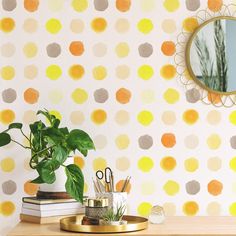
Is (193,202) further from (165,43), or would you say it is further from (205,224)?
(165,43)

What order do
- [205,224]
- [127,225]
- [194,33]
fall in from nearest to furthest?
[127,225] < [205,224] < [194,33]

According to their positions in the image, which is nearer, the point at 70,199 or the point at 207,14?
the point at 70,199

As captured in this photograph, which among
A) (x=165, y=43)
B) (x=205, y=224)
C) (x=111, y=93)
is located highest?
(x=165, y=43)

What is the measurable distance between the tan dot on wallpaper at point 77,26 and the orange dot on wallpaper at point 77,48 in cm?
5

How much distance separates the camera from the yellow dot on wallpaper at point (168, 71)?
276cm

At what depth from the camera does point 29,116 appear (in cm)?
274

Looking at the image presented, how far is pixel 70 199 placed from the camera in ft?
8.14

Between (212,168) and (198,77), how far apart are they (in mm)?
429

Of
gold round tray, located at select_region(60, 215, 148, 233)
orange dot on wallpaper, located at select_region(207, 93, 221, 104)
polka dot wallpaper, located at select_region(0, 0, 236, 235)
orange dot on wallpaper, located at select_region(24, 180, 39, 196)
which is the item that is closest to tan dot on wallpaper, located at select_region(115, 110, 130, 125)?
polka dot wallpaper, located at select_region(0, 0, 236, 235)

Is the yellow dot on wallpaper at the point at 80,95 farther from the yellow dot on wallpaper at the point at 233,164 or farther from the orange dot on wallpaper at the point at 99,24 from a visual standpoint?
the yellow dot on wallpaper at the point at 233,164

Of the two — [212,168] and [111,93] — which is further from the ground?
[111,93]

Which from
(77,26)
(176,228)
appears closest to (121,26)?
(77,26)

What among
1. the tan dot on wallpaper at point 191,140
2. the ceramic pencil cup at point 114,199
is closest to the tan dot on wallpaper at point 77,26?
the tan dot on wallpaper at point 191,140

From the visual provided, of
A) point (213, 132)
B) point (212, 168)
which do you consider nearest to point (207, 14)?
point (213, 132)
